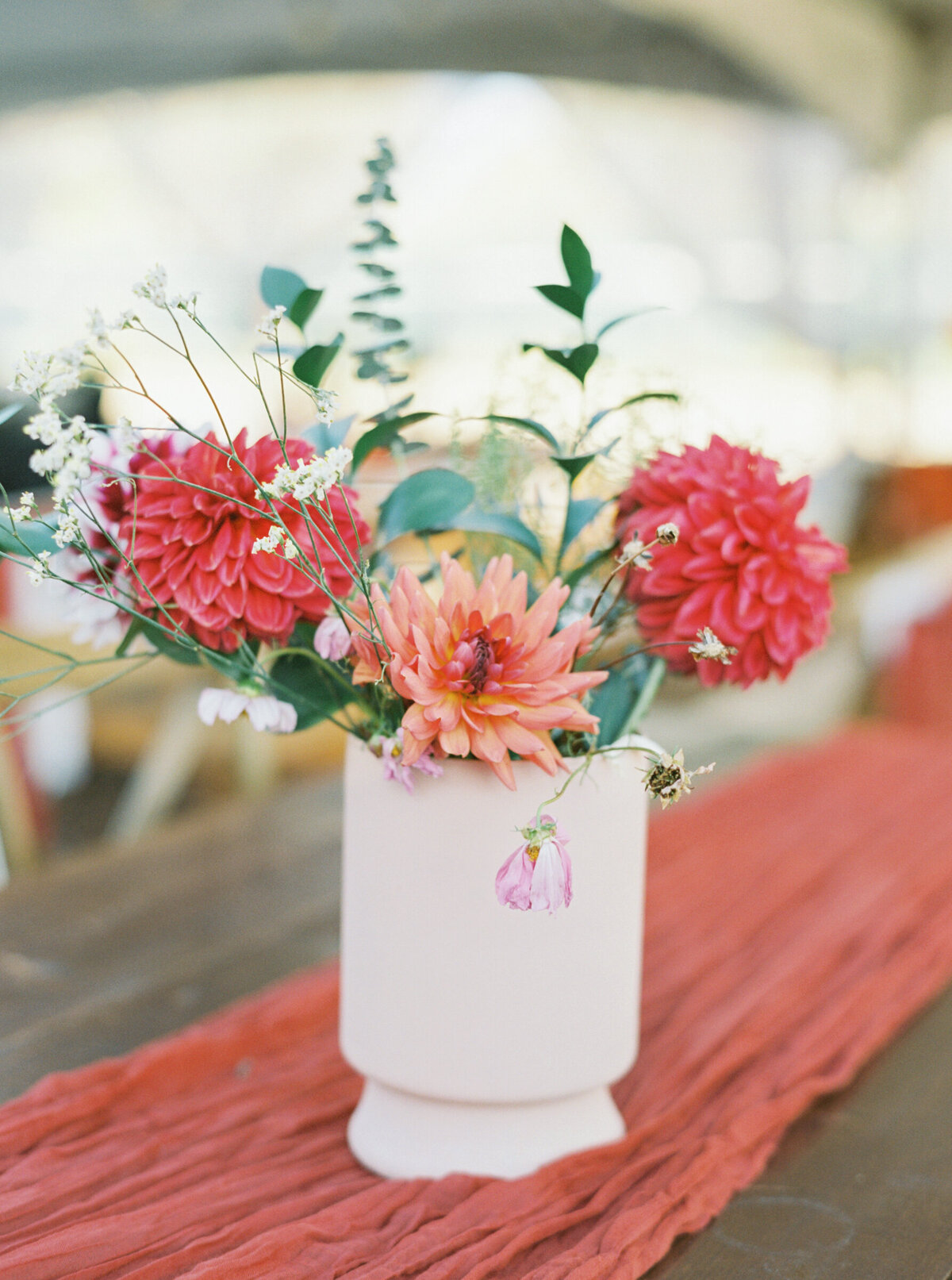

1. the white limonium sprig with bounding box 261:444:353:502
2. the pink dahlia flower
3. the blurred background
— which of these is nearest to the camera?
the white limonium sprig with bounding box 261:444:353:502

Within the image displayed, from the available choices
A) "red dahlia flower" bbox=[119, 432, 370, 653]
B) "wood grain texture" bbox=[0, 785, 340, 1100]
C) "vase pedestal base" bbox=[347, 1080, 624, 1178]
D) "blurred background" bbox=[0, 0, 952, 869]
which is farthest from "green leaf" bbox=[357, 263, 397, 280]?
"blurred background" bbox=[0, 0, 952, 869]

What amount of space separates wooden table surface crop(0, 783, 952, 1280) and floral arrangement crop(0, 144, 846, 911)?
25 centimetres

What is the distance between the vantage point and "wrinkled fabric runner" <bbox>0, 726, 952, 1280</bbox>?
0.56 meters

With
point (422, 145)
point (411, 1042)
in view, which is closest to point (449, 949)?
point (411, 1042)

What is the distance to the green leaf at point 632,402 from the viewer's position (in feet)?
1.97

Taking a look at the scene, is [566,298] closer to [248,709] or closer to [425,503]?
[425,503]

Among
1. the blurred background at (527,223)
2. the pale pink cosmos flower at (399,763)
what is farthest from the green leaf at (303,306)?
the blurred background at (527,223)

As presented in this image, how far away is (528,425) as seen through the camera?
597 mm

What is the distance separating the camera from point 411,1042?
1.98 ft

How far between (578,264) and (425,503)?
0.47ft

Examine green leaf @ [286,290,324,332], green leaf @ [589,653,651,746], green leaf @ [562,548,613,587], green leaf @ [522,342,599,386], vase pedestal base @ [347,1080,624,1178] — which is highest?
green leaf @ [286,290,324,332]

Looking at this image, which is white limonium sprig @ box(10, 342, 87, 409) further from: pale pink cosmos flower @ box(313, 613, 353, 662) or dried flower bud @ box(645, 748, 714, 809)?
dried flower bud @ box(645, 748, 714, 809)

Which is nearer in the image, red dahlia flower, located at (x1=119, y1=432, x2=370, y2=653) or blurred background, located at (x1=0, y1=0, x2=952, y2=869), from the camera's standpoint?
red dahlia flower, located at (x1=119, y1=432, x2=370, y2=653)

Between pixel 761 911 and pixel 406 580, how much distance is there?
0.66 m
